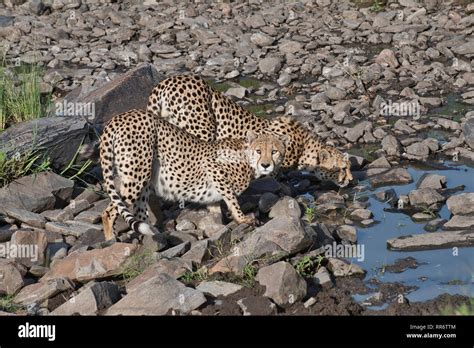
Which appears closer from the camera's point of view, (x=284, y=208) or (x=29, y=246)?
(x=29, y=246)

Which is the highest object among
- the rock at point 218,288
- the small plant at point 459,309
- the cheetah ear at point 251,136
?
the cheetah ear at point 251,136

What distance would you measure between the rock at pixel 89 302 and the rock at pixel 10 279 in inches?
28.7

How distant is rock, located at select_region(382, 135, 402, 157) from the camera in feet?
45.0

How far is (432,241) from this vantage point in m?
10.9

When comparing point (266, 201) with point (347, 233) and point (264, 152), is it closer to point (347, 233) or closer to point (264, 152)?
point (264, 152)

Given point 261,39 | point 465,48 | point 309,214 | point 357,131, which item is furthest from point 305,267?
point 261,39

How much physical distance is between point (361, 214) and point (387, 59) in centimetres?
557

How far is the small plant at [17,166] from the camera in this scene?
1173 cm

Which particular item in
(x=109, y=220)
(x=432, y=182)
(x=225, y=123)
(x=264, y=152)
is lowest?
(x=432, y=182)

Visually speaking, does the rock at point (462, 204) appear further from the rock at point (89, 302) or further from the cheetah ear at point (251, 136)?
the rock at point (89, 302)
